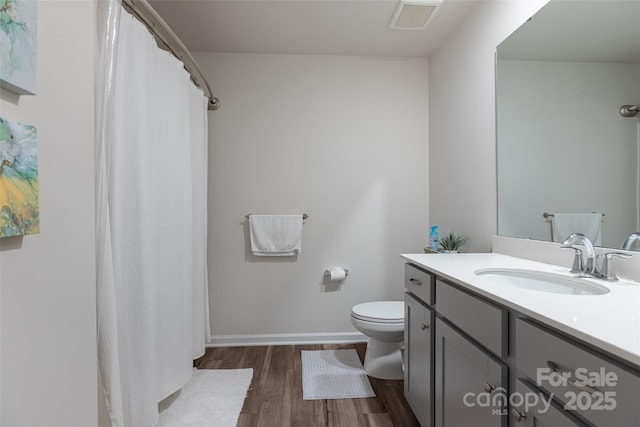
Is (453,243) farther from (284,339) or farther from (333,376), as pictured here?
(284,339)

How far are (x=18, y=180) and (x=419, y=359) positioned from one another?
160cm

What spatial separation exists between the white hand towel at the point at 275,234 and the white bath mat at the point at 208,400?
0.89m

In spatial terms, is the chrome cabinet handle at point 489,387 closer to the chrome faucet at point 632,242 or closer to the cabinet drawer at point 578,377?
the cabinet drawer at point 578,377

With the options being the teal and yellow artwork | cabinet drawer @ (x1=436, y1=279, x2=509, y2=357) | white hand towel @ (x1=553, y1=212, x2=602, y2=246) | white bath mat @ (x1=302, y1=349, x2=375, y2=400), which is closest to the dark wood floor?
white bath mat @ (x1=302, y1=349, x2=375, y2=400)

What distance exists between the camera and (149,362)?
1387 millimetres

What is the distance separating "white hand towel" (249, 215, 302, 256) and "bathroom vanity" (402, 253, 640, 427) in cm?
118

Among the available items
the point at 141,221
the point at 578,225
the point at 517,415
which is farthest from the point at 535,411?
the point at 141,221

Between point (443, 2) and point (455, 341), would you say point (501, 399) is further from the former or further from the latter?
point (443, 2)

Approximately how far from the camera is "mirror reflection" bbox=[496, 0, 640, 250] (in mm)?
1069

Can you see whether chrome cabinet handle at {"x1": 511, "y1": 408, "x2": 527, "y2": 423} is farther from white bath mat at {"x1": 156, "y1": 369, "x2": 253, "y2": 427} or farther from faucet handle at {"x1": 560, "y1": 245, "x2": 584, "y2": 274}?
white bath mat at {"x1": 156, "y1": 369, "x2": 253, "y2": 427}

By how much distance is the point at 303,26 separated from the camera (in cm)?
211

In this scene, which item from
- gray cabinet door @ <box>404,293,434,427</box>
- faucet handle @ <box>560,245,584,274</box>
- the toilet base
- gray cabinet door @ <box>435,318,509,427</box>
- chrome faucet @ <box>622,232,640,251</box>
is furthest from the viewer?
the toilet base

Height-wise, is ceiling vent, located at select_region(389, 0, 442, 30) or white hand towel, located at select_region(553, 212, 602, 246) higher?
ceiling vent, located at select_region(389, 0, 442, 30)

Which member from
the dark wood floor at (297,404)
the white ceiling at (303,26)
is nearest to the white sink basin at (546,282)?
the dark wood floor at (297,404)
